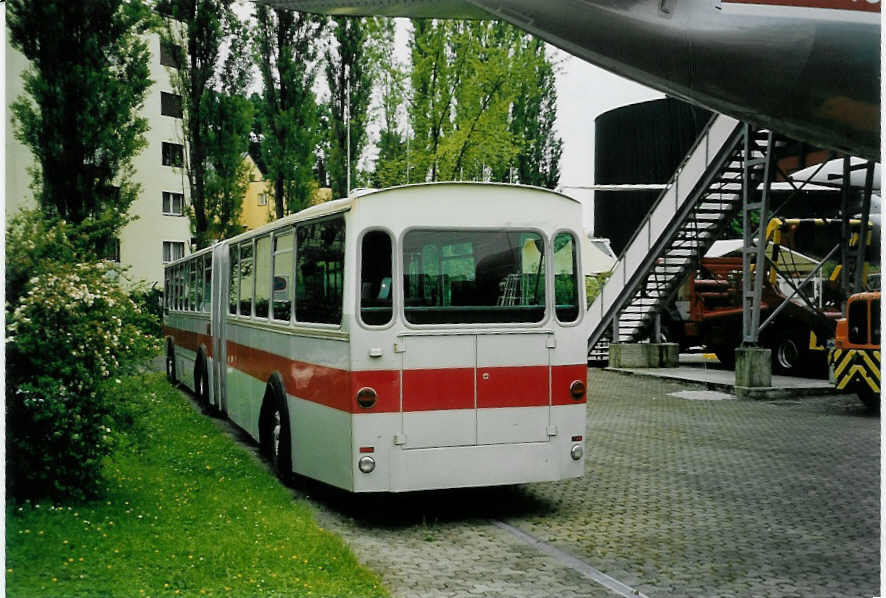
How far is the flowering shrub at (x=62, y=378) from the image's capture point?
6.86 m

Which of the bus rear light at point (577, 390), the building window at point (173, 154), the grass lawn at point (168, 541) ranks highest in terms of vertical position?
the building window at point (173, 154)

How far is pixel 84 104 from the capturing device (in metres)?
6.77

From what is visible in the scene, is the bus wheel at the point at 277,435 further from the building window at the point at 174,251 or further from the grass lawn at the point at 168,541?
the building window at the point at 174,251

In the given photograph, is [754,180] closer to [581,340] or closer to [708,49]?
[581,340]

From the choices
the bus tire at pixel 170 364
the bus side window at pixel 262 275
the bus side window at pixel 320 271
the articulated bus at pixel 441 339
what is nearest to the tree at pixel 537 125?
the articulated bus at pixel 441 339

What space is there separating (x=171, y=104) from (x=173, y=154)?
20.9 inches

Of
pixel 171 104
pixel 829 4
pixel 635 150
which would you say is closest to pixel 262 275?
pixel 171 104

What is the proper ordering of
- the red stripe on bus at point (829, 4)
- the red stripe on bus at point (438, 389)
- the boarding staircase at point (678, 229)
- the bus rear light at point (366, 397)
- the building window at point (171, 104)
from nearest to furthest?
the red stripe on bus at point (829, 4) < the bus rear light at point (366, 397) < the red stripe on bus at point (438, 389) < the building window at point (171, 104) < the boarding staircase at point (678, 229)

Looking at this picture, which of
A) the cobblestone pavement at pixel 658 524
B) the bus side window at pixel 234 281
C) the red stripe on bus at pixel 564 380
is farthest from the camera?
the bus side window at pixel 234 281

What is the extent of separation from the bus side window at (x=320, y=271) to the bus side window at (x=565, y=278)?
1750 millimetres

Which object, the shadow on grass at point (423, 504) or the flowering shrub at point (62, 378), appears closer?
the flowering shrub at point (62, 378)

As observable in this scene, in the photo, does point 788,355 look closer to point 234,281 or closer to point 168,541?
point 234,281

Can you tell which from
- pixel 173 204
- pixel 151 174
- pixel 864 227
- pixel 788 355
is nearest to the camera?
pixel 151 174

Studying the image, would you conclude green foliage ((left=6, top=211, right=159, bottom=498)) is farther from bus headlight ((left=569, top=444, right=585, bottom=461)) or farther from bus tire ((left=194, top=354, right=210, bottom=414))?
bus tire ((left=194, top=354, right=210, bottom=414))
